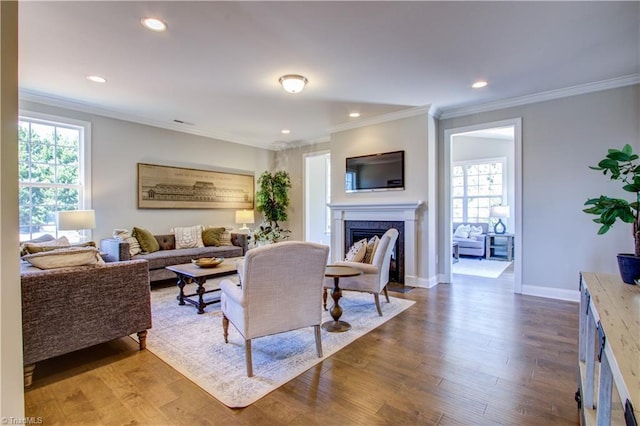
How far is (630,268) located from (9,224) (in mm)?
2932

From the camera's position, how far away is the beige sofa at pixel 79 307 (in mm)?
2043

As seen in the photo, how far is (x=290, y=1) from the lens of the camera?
2.25m

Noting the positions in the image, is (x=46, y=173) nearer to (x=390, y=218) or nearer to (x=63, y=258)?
(x=63, y=258)

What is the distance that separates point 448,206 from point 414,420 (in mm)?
3743

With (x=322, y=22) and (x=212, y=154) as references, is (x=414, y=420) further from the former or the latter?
(x=212, y=154)

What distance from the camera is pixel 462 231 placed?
25.3ft

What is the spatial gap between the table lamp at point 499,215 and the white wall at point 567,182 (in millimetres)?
3359

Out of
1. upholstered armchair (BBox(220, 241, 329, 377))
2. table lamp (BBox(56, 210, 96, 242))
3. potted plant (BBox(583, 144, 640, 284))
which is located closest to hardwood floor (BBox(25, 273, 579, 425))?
upholstered armchair (BBox(220, 241, 329, 377))

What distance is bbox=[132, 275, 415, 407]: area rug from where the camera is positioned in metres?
2.10

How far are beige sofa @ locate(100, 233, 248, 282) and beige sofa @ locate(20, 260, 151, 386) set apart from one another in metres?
1.96

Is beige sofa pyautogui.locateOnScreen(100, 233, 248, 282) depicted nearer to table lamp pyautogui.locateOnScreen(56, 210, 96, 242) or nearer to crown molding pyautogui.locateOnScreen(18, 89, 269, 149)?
table lamp pyautogui.locateOnScreen(56, 210, 96, 242)

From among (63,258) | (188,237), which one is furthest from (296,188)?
(63,258)

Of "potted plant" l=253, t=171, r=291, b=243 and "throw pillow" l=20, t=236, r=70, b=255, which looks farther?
"potted plant" l=253, t=171, r=291, b=243

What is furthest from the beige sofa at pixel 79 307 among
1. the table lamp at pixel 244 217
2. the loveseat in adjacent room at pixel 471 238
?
the loveseat in adjacent room at pixel 471 238
